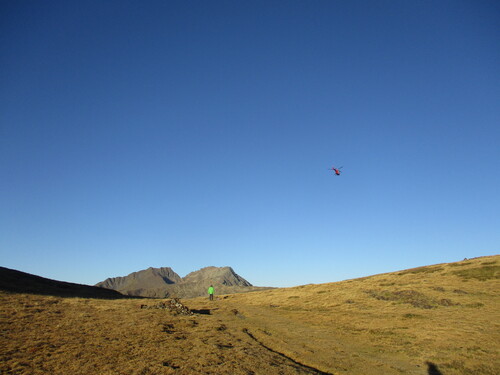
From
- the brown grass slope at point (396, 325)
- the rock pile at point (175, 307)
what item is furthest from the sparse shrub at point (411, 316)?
the rock pile at point (175, 307)

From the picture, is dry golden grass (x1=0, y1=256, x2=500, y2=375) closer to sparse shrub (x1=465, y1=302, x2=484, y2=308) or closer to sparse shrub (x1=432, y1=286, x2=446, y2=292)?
sparse shrub (x1=465, y1=302, x2=484, y2=308)

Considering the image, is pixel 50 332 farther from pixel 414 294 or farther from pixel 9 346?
pixel 414 294

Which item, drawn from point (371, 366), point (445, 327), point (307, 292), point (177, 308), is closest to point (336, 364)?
point (371, 366)

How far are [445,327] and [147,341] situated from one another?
24.7 m

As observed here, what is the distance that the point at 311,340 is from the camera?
2222 cm

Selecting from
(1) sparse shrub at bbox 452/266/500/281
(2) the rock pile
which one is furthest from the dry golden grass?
(1) sparse shrub at bbox 452/266/500/281

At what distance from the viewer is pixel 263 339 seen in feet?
68.5

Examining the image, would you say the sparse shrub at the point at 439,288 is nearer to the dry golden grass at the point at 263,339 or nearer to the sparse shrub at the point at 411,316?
the dry golden grass at the point at 263,339

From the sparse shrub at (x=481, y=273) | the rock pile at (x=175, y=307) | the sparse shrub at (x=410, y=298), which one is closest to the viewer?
the rock pile at (x=175, y=307)

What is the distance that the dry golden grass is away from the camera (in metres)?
13.3

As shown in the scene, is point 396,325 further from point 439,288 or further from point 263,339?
point 439,288

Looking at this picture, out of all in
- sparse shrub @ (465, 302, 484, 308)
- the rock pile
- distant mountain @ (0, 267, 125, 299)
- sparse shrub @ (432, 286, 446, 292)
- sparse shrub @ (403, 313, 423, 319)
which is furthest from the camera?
sparse shrub @ (432, 286, 446, 292)

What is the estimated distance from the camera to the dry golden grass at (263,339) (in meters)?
13.3

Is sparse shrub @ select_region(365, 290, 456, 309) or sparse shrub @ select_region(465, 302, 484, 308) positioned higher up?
sparse shrub @ select_region(365, 290, 456, 309)
